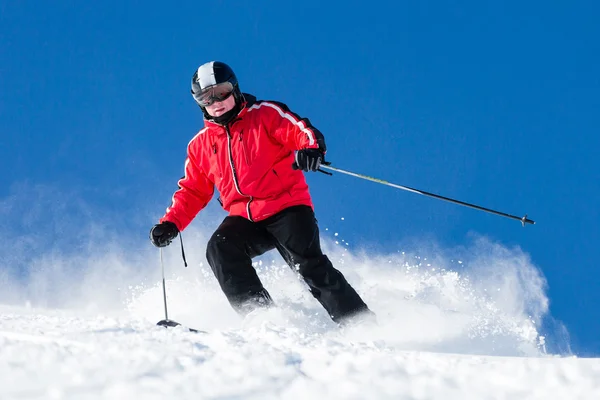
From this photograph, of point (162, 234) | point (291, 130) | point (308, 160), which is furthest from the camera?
point (162, 234)

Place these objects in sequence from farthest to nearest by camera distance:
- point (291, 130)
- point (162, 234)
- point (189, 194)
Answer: point (189, 194), point (162, 234), point (291, 130)

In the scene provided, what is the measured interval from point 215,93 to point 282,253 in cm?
130

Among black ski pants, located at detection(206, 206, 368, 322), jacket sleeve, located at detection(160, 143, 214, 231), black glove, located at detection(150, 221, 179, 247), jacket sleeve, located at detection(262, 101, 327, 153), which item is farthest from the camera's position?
jacket sleeve, located at detection(160, 143, 214, 231)

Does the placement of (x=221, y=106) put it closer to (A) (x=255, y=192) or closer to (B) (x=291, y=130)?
(B) (x=291, y=130)

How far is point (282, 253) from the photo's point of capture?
15.3 feet

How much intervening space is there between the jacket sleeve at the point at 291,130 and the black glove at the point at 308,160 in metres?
0.13

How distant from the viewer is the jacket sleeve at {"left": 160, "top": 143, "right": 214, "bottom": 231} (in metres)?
4.92

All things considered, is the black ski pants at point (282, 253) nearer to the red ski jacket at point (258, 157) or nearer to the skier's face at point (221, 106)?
the red ski jacket at point (258, 157)

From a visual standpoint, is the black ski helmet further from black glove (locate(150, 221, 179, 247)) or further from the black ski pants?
A: black glove (locate(150, 221, 179, 247))

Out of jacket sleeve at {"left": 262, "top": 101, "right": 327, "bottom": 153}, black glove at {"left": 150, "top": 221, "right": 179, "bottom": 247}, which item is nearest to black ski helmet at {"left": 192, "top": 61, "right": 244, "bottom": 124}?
jacket sleeve at {"left": 262, "top": 101, "right": 327, "bottom": 153}

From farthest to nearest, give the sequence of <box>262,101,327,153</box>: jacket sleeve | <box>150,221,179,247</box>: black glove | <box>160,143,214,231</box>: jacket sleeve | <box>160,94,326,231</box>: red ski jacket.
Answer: <box>160,143,214,231</box>: jacket sleeve, <box>150,221,179,247</box>: black glove, <box>160,94,326,231</box>: red ski jacket, <box>262,101,327,153</box>: jacket sleeve

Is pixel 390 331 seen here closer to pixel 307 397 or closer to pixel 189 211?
pixel 189 211

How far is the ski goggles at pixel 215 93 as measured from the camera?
181 inches

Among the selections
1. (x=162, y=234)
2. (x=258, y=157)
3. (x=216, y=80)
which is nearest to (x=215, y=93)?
(x=216, y=80)
